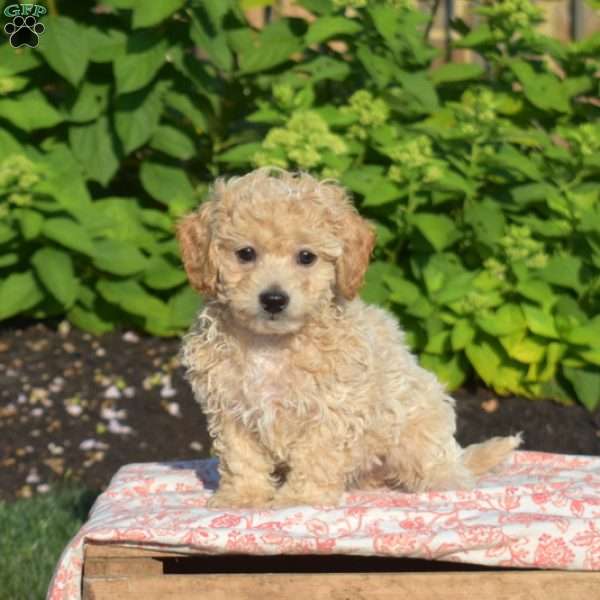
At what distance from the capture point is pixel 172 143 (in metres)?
6.95

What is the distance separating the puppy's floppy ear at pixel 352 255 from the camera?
13.9 ft

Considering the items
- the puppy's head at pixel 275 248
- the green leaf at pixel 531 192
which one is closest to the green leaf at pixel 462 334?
the green leaf at pixel 531 192

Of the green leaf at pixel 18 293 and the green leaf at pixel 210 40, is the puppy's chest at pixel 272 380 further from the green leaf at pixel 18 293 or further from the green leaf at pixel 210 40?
the green leaf at pixel 18 293

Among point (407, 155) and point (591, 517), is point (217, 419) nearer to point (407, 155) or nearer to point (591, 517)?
point (591, 517)

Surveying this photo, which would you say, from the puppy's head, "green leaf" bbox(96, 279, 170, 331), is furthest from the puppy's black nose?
"green leaf" bbox(96, 279, 170, 331)

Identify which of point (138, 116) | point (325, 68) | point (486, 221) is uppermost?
point (325, 68)

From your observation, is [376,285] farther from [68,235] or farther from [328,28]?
[68,235]

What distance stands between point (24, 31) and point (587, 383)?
340 cm

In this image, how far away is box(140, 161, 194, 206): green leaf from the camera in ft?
22.8

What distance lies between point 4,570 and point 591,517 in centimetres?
253

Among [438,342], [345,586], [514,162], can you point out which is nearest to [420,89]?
[514,162]

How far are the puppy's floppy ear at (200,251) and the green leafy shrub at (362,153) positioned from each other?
2.07 meters

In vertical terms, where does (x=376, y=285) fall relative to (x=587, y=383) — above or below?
above

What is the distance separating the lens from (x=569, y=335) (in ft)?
21.0
